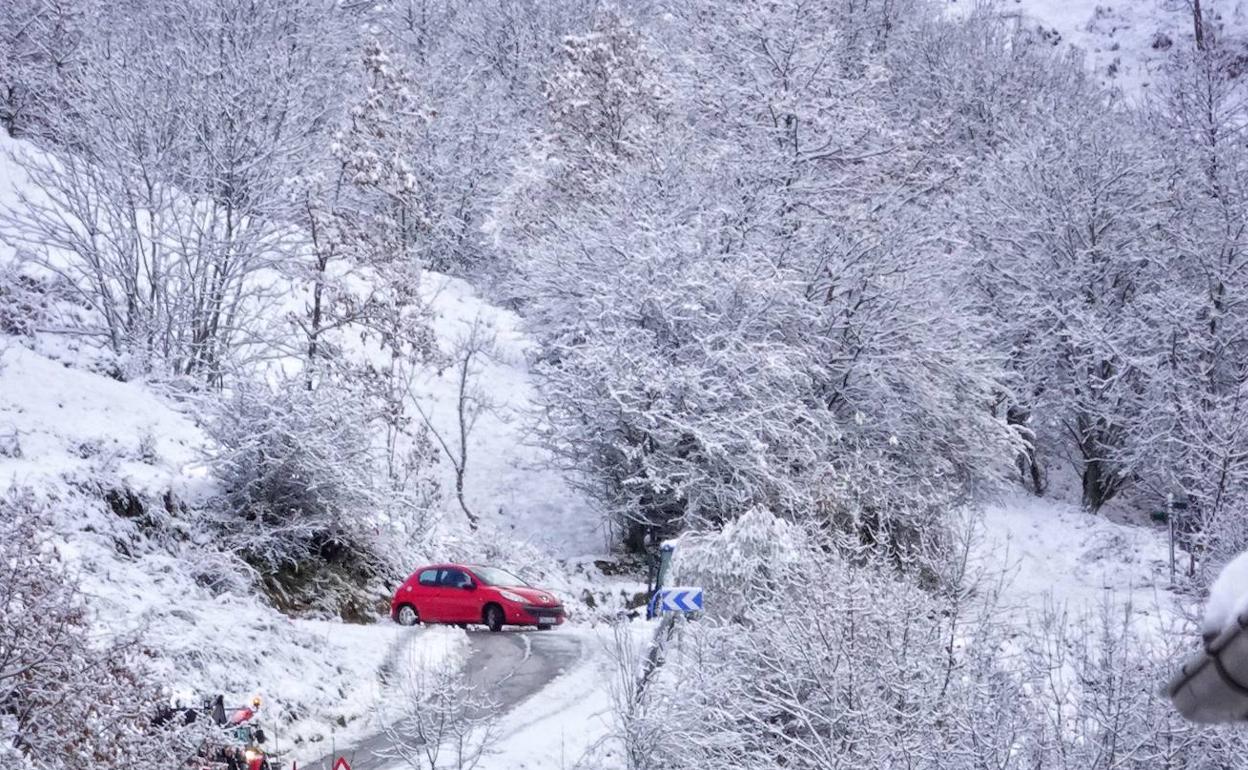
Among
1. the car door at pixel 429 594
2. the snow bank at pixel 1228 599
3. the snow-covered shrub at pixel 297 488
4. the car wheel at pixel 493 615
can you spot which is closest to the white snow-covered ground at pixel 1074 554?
the car wheel at pixel 493 615

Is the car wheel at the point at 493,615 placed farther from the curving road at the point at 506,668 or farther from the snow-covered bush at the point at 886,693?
the snow-covered bush at the point at 886,693

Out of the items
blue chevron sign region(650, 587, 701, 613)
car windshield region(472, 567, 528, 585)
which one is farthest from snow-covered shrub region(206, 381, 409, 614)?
blue chevron sign region(650, 587, 701, 613)

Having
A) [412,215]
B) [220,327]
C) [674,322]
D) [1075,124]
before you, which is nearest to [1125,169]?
[1075,124]

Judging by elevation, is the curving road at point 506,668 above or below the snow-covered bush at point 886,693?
below

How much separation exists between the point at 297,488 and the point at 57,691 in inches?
425

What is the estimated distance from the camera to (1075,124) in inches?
1519

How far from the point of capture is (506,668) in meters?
→ 19.6

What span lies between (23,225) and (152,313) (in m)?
3.29

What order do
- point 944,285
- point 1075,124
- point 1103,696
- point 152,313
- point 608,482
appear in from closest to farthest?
point 1103,696
point 152,313
point 608,482
point 944,285
point 1075,124

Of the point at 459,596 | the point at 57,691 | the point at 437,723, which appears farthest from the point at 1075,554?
the point at 57,691

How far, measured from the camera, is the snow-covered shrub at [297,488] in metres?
20.4

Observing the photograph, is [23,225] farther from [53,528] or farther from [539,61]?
[539,61]

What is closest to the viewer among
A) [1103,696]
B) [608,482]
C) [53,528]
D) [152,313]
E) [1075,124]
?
[1103,696]

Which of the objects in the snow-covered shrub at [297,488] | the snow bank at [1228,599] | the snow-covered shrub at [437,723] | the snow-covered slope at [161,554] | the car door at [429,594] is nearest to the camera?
the snow bank at [1228,599]
